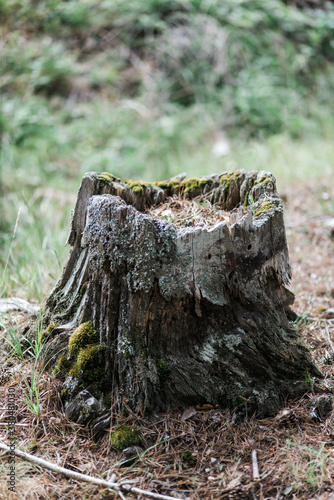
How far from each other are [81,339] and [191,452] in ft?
2.70

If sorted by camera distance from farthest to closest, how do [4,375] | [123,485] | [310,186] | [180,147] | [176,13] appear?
1. [176,13]
2. [180,147]
3. [310,186]
4. [4,375]
5. [123,485]

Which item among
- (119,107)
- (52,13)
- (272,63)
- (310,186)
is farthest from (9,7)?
(310,186)

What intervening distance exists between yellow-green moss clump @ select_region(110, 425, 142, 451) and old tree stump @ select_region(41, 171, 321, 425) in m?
0.14

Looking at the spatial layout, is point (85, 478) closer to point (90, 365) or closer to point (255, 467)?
point (90, 365)

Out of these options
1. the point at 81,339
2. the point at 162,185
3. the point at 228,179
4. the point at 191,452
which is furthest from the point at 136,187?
the point at 191,452

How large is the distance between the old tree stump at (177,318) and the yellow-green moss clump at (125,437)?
0.47ft

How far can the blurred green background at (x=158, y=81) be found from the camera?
24.1 feet

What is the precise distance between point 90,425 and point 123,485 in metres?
0.41

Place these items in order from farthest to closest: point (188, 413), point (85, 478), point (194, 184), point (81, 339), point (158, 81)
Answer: point (158, 81)
point (194, 184)
point (81, 339)
point (188, 413)
point (85, 478)

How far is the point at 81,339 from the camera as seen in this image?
2.21 metres

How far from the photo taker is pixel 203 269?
206 centimetres

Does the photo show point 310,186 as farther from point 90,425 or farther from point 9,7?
point 9,7

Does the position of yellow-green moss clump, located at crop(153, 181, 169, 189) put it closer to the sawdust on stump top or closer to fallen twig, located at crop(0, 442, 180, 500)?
the sawdust on stump top

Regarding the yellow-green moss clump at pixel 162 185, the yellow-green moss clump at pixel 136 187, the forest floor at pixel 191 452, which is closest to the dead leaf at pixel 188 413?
the forest floor at pixel 191 452
